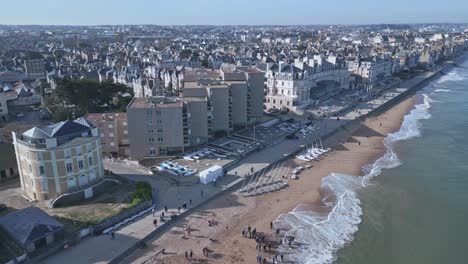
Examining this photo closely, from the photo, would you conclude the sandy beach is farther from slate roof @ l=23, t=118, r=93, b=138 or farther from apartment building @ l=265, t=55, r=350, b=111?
apartment building @ l=265, t=55, r=350, b=111

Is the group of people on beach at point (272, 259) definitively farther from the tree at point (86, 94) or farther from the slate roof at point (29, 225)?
the tree at point (86, 94)

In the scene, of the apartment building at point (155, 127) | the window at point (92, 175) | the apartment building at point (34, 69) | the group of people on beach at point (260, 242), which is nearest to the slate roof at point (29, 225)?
the window at point (92, 175)

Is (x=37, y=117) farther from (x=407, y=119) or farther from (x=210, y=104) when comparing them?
(x=407, y=119)

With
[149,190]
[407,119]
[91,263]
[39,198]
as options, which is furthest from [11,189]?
[407,119]

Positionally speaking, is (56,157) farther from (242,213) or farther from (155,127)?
(242,213)

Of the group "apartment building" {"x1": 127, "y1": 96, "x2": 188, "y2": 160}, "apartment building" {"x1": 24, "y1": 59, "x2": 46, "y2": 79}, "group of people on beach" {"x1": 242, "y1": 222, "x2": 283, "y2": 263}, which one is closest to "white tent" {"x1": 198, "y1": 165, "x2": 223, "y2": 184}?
"apartment building" {"x1": 127, "y1": 96, "x2": 188, "y2": 160}

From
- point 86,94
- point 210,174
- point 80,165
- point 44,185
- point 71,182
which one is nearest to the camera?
point 44,185

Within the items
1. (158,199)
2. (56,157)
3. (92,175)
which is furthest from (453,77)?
(56,157)
